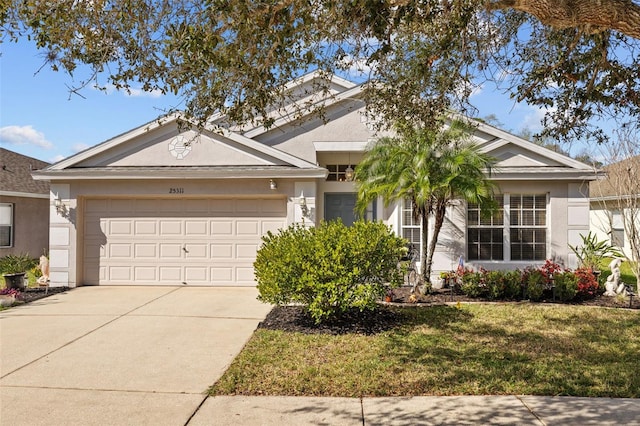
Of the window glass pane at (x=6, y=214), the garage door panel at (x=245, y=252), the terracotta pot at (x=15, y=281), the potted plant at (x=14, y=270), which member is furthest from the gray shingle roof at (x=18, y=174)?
the garage door panel at (x=245, y=252)

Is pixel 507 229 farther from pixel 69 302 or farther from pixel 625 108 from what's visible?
pixel 69 302

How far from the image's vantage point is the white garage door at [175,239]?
12477 millimetres

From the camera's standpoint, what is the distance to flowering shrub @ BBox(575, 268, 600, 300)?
1053cm

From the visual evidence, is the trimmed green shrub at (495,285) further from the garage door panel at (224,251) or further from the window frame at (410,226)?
the garage door panel at (224,251)

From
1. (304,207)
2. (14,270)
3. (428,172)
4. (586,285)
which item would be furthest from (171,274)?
(586,285)

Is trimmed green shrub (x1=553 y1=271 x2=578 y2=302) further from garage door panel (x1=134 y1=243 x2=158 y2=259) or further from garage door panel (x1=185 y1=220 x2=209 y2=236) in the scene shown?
garage door panel (x1=134 y1=243 x2=158 y2=259)

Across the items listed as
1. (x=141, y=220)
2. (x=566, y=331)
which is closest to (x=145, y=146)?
(x=141, y=220)

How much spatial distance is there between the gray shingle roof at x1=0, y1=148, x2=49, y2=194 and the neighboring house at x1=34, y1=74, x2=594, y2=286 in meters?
6.04

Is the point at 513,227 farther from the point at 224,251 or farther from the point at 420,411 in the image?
the point at 420,411

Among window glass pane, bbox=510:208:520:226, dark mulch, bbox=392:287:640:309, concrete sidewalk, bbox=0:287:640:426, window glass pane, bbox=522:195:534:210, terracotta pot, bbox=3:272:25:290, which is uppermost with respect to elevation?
window glass pane, bbox=522:195:534:210

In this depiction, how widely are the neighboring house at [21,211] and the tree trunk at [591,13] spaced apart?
17.4 meters

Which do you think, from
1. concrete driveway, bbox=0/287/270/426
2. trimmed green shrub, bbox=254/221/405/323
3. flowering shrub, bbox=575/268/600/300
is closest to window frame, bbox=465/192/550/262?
flowering shrub, bbox=575/268/600/300

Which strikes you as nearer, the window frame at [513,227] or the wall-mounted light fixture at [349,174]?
the window frame at [513,227]

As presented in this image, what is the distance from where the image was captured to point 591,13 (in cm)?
454
